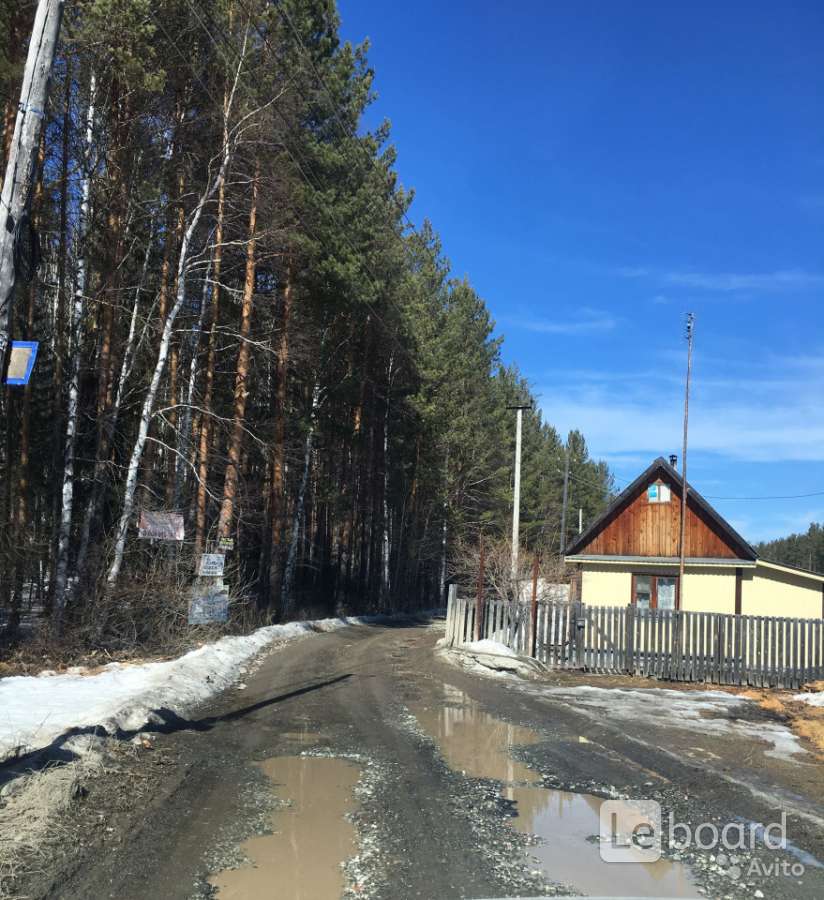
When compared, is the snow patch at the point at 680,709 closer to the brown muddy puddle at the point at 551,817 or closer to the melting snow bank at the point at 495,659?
the melting snow bank at the point at 495,659

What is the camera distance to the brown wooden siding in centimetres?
2248

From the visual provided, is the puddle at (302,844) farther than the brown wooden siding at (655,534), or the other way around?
the brown wooden siding at (655,534)

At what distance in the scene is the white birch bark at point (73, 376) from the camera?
1405cm

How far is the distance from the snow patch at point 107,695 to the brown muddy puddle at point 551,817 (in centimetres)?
334

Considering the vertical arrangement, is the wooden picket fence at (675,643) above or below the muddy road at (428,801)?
above

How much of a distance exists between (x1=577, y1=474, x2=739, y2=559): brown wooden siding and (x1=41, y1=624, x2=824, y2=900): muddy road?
456 inches

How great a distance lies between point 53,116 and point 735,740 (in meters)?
15.6

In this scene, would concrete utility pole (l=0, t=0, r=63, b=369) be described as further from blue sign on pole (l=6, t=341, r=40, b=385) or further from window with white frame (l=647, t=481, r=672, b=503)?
window with white frame (l=647, t=481, r=672, b=503)

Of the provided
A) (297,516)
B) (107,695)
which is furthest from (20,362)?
(297,516)

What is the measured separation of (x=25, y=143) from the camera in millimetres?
6961

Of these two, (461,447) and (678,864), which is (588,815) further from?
(461,447)

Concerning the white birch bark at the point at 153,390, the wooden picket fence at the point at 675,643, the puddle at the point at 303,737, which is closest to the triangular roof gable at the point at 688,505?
the wooden picket fence at the point at 675,643

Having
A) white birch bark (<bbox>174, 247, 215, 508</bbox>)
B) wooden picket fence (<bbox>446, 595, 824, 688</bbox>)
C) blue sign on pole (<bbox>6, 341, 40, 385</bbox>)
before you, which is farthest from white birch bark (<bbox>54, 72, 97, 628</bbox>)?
wooden picket fence (<bbox>446, 595, 824, 688</bbox>)

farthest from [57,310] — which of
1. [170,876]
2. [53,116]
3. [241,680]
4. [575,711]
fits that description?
[170,876]
